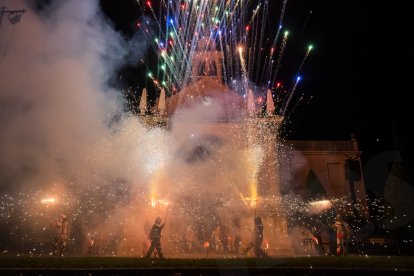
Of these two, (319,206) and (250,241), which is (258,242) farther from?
(319,206)

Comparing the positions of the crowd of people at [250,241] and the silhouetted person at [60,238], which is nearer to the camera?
the silhouetted person at [60,238]

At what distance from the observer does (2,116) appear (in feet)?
A: 40.7

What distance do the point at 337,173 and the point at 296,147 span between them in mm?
3596

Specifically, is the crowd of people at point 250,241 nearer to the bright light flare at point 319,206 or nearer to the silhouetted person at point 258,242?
the silhouetted person at point 258,242

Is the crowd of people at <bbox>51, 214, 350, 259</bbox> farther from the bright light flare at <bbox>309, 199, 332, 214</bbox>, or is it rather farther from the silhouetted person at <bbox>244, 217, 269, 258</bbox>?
the bright light flare at <bbox>309, 199, 332, 214</bbox>

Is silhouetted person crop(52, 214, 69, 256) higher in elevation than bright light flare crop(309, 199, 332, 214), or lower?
lower

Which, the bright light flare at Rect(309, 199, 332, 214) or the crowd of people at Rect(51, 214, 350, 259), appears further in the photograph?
the bright light flare at Rect(309, 199, 332, 214)

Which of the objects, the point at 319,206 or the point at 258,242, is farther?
the point at 319,206

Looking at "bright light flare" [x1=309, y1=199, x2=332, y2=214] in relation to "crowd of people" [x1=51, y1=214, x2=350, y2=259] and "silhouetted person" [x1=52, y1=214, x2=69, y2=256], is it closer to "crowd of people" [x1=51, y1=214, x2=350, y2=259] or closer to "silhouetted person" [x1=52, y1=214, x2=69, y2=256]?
"crowd of people" [x1=51, y1=214, x2=350, y2=259]

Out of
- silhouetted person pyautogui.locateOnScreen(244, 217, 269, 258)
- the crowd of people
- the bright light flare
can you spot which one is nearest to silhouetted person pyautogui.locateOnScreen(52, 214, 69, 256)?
the crowd of people

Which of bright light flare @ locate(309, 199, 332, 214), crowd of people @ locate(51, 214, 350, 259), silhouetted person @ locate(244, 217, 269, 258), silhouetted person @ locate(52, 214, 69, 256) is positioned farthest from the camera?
bright light flare @ locate(309, 199, 332, 214)

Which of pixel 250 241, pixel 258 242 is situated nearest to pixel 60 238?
pixel 258 242

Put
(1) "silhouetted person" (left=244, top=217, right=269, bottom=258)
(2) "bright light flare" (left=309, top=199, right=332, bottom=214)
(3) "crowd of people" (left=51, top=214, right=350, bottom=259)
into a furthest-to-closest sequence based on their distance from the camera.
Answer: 1. (2) "bright light flare" (left=309, top=199, right=332, bottom=214)
2. (3) "crowd of people" (left=51, top=214, right=350, bottom=259)
3. (1) "silhouetted person" (left=244, top=217, right=269, bottom=258)

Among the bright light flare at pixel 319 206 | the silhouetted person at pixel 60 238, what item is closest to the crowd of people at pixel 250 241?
the silhouetted person at pixel 60 238
